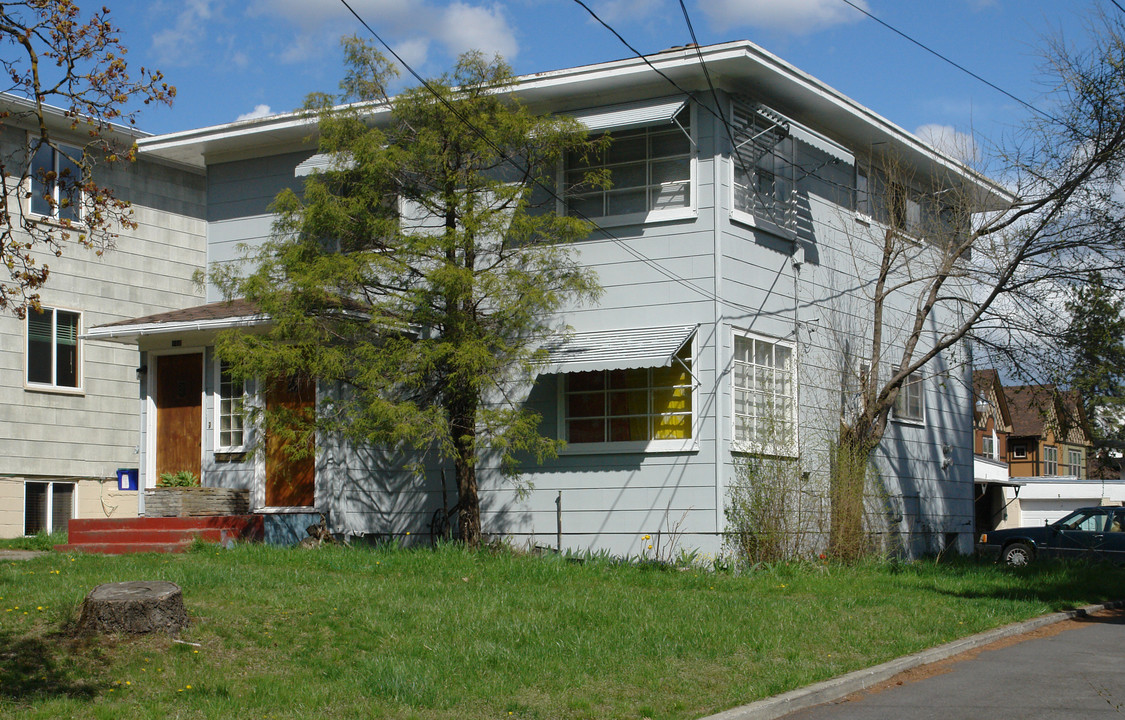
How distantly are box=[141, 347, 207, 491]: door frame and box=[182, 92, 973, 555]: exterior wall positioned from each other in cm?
54

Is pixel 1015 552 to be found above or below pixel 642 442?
below

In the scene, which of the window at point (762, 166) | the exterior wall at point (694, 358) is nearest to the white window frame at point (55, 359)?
the exterior wall at point (694, 358)

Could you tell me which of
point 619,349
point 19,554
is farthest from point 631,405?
point 19,554

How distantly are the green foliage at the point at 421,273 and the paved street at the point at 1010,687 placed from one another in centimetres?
571

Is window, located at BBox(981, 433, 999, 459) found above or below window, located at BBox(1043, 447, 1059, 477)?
above

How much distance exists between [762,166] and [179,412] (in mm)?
9097

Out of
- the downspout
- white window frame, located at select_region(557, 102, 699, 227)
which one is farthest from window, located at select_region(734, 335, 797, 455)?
white window frame, located at select_region(557, 102, 699, 227)

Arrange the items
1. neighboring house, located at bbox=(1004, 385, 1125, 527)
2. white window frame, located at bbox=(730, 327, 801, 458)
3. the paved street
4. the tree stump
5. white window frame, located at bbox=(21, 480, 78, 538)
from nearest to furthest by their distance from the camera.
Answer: the paved street → the tree stump → white window frame, located at bbox=(730, 327, 801, 458) → neighboring house, located at bbox=(1004, 385, 1125, 527) → white window frame, located at bbox=(21, 480, 78, 538)

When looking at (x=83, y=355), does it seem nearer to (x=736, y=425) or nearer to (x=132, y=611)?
(x=736, y=425)

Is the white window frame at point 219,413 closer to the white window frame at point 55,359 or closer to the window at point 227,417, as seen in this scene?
the window at point 227,417

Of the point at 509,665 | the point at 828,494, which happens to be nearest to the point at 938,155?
the point at 828,494

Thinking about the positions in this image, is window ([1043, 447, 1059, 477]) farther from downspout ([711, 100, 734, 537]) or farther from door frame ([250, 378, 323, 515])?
door frame ([250, 378, 323, 515])

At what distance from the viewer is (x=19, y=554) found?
14.9 metres

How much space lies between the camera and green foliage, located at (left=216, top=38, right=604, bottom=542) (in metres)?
13.2
